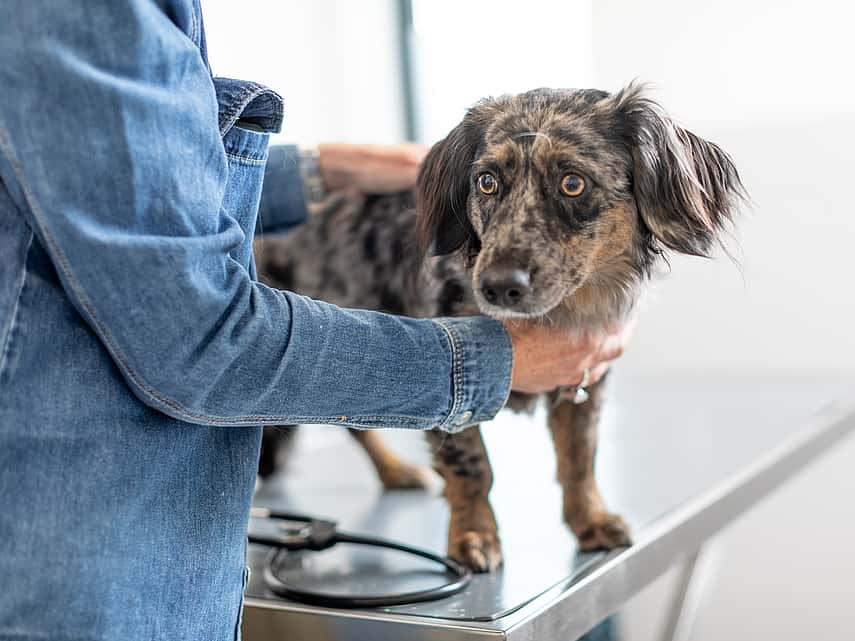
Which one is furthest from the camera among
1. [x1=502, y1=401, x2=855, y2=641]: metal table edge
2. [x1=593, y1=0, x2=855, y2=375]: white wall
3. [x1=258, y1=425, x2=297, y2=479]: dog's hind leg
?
[x1=258, y1=425, x2=297, y2=479]: dog's hind leg

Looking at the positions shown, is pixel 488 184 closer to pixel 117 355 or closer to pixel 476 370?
pixel 476 370

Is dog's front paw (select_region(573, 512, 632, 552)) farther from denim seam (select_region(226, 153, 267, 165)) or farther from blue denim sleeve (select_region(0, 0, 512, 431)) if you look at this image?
denim seam (select_region(226, 153, 267, 165))

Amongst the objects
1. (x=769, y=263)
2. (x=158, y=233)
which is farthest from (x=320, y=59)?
(x=158, y=233)

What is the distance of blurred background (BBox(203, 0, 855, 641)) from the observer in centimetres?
152

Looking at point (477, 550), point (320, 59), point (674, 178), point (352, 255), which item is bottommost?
point (477, 550)

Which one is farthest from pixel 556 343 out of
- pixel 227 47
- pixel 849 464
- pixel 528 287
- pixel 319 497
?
pixel 849 464

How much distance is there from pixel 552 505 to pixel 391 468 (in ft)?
1.20

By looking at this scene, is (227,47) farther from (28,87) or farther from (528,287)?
(28,87)

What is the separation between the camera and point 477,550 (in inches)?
46.6

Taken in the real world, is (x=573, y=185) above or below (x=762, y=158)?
above

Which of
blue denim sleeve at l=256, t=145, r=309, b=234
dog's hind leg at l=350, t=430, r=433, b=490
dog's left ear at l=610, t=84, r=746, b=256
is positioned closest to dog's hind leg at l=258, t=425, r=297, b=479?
dog's hind leg at l=350, t=430, r=433, b=490

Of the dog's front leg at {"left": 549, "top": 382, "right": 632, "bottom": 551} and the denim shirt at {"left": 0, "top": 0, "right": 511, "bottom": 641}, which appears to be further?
the dog's front leg at {"left": 549, "top": 382, "right": 632, "bottom": 551}

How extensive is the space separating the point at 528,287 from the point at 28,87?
542 mm

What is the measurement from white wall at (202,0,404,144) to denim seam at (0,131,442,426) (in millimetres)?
1176
